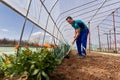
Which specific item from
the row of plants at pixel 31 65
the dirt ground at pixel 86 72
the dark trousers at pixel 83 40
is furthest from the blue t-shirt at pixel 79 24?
the row of plants at pixel 31 65

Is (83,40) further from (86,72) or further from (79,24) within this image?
(86,72)

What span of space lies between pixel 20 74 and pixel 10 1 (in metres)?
1.54

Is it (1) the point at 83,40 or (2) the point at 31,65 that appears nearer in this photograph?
(2) the point at 31,65

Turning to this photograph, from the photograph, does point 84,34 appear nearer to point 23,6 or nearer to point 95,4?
point 23,6

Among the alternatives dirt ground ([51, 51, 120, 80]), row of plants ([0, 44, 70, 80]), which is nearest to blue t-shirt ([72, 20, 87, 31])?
dirt ground ([51, 51, 120, 80])

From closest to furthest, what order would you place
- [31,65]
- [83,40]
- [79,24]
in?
[31,65] → [83,40] → [79,24]

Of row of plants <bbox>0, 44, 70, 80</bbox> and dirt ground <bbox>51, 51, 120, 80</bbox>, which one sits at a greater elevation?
row of plants <bbox>0, 44, 70, 80</bbox>

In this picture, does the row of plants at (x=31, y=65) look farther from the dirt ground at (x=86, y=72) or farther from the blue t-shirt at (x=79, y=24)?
the blue t-shirt at (x=79, y=24)

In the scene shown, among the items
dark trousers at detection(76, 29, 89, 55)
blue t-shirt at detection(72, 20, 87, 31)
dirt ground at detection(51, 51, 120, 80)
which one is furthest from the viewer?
blue t-shirt at detection(72, 20, 87, 31)

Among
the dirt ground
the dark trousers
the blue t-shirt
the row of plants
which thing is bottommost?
the dirt ground

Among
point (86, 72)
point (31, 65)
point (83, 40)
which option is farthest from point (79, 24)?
point (31, 65)

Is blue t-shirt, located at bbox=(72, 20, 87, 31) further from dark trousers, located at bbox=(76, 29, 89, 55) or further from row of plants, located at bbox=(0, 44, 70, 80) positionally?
row of plants, located at bbox=(0, 44, 70, 80)

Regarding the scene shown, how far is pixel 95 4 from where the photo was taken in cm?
1310

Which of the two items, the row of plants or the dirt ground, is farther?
the dirt ground
